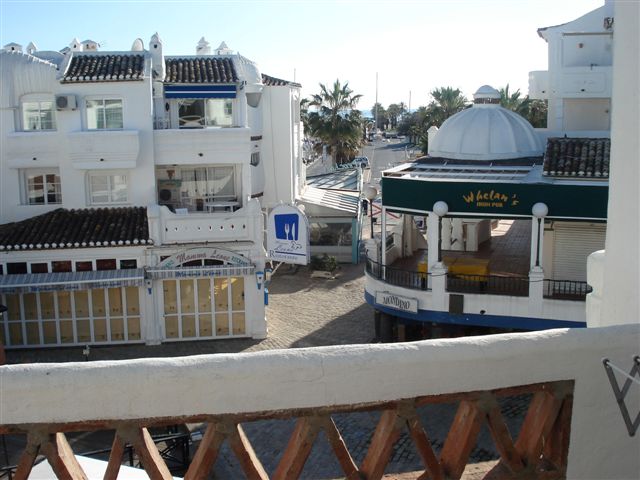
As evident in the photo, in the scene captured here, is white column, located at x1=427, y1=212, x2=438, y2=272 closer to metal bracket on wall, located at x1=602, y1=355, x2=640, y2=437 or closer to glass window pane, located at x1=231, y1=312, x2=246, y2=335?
glass window pane, located at x1=231, y1=312, x2=246, y2=335

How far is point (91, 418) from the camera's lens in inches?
174

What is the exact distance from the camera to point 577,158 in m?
22.8

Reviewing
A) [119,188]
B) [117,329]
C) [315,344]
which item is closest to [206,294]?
[117,329]

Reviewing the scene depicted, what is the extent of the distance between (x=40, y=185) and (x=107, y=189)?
2328 millimetres

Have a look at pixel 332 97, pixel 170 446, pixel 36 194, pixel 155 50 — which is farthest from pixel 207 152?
pixel 332 97

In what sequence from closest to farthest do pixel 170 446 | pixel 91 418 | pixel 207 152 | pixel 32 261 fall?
pixel 91 418 < pixel 170 446 < pixel 32 261 < pixel 207 152

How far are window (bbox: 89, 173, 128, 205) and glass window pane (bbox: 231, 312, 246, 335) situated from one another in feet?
17.8

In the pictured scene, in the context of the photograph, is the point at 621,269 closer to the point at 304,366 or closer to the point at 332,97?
the point at 304,366

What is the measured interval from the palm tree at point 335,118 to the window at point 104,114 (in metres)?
31.6

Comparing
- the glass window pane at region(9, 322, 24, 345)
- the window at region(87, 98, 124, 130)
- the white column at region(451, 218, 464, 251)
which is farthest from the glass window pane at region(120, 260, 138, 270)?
the white column at region(451, 218, 464, 251)

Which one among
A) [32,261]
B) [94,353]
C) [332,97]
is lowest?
[94,353]

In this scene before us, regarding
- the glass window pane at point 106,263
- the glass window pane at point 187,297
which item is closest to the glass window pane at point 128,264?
the glass window pane at point 106,263

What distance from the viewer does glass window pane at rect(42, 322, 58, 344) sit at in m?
24.1

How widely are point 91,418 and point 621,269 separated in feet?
12.7
